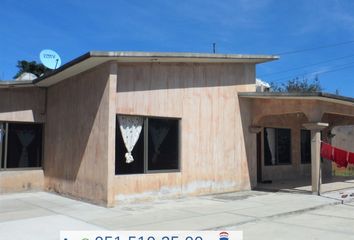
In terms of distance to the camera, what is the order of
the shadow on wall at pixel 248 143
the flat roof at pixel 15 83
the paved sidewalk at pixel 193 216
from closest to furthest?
the paved sidewalk at pixel 193 216 < the flat roof at pixel 15 83 < the shadow on wall at pixel 248 143

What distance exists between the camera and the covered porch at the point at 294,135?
1362cm

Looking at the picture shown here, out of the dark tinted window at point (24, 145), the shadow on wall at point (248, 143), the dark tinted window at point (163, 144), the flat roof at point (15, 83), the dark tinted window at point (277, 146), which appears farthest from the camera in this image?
the dark tinted window at point (277, 146)

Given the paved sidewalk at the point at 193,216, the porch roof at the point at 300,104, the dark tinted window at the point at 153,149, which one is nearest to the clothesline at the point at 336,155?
the porch roof at the point at 300,104

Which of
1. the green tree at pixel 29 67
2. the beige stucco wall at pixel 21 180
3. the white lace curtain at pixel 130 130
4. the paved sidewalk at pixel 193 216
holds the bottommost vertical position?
the paved sidewalk at pixel 193 216

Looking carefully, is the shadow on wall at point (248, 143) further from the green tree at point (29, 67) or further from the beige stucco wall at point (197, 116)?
the green tree at point (29, 67)

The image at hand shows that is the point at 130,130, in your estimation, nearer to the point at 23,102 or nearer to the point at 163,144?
the point at 163,144

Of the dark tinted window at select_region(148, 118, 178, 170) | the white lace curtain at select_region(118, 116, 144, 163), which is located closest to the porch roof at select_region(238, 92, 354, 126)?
the dark tinted window at select_region(148, 118, 178, 170)

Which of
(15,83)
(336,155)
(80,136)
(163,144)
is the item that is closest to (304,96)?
(336,155)

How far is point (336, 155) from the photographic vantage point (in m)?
14.2

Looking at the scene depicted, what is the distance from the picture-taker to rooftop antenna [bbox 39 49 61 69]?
14.2 m

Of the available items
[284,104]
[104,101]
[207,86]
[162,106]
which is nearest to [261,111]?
[284,104]

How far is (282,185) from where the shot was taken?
16.2 m

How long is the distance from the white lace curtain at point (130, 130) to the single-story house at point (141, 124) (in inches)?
1.1

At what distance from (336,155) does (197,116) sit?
473 cm
